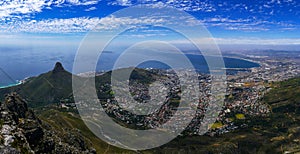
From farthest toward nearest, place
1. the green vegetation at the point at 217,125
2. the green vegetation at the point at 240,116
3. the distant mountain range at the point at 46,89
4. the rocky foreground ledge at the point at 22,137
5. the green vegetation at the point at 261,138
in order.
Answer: the distant mountain range at the point at 46,89
the green vegetation at the point at 240,116
the green vegetation at the point at 217,125
the green vegetation at the point at 261,138
the rocky foreground ledge at the point at 22,137

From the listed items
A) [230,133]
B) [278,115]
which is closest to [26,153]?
[230,133]

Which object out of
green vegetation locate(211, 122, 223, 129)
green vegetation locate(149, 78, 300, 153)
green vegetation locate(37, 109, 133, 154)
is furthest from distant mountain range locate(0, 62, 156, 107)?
green vegetation locate(149, 78, 300, 153)

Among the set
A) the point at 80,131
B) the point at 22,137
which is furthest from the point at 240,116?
the point at 22,137

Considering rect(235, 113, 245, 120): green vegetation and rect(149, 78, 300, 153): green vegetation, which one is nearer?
rect(149, 78, 300, 153): green vegetation

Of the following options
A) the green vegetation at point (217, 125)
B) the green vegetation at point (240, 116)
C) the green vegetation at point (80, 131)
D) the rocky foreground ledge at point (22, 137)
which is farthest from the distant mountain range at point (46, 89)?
the rocky foreground ledge at point (22, 137)

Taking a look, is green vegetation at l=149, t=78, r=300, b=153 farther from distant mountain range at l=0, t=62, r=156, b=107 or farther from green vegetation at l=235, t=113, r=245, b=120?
distant mountain range at l=0, t=62, r=156, b=107

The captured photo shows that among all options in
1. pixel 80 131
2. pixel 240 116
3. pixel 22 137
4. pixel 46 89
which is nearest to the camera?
pixel 22 137

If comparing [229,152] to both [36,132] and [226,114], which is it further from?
[36,132]

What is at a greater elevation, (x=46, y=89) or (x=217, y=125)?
(x=46, y=89)

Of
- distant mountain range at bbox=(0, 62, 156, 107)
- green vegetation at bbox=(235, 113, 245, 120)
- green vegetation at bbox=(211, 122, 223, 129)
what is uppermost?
distant mountain range at bbox=(0, 62, 156, 107)

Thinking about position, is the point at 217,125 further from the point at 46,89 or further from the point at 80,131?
the point at 46,89

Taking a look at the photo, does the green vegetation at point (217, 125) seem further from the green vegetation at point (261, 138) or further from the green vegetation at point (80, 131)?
the green vegetation at point (80, 131)
